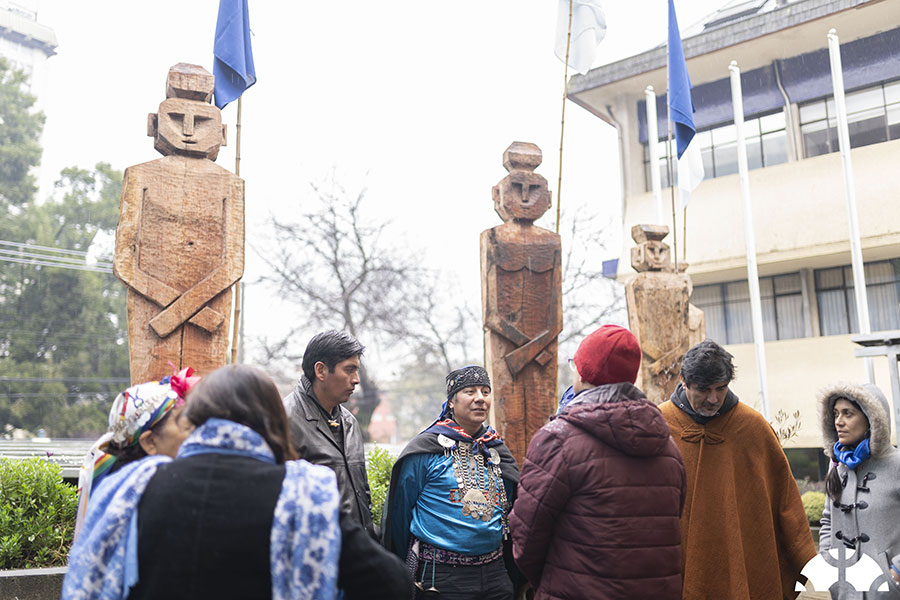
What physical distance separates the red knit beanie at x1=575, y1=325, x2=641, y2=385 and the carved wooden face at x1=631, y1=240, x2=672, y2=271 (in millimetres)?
→ 4998

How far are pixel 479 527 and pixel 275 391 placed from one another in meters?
1.62

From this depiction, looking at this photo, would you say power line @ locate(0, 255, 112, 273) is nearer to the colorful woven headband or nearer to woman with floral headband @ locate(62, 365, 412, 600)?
the colorful woven headband

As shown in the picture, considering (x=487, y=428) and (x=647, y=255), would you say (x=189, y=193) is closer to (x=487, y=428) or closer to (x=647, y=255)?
(x=487, y=428)

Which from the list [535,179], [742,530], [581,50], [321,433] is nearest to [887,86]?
[581,50]

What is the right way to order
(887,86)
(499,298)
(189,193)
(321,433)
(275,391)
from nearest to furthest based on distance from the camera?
(275,391) → (321,433) → (189,193) → (499,298) → (887,86)

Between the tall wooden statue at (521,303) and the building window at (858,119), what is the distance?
1069cm

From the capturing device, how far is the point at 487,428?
11.8 feet

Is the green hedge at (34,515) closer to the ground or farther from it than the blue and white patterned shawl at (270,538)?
closer to the ground

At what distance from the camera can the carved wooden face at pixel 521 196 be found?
540 cm

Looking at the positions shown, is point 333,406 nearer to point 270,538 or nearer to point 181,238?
point 181,238

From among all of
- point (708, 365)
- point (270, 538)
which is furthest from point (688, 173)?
point (270, 538)

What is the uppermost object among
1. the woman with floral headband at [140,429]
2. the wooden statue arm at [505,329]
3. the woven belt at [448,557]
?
the wooden statue arm at [505,329]

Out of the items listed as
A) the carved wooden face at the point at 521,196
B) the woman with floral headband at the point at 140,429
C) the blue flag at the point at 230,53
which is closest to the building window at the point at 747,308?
the carved wooden face at the point at 521,196

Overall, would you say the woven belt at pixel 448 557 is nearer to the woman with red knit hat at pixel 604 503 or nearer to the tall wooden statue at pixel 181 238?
the woman with red knit hat at pixel 604 503
